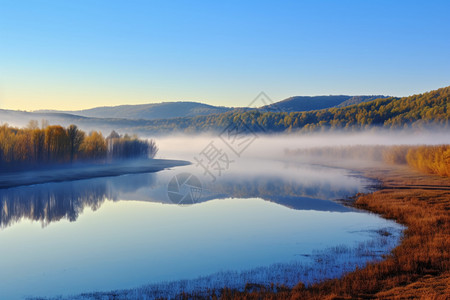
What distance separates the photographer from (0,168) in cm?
4588

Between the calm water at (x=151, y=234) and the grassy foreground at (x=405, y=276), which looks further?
the calm water at (x=151, y=234)

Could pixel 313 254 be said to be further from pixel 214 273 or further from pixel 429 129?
pixel 429 129

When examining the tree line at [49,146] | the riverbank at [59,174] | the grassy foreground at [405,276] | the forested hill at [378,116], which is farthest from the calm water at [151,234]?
the forested hill at [378,116]

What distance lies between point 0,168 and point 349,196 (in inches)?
1688

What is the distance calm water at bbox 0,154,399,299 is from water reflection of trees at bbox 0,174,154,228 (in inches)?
3.3

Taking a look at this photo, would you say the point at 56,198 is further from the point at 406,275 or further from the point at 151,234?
the point at 406,275

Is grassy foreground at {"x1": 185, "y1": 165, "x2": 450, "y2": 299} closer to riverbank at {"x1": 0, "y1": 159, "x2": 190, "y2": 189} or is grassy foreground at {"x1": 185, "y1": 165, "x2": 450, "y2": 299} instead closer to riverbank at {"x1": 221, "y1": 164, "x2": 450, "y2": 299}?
riverbank at {"x1": 221, "y1": 164, "x2": 450, "y2": 299}

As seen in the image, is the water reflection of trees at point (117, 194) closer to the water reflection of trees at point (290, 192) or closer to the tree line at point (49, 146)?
the water reflection of trees at point (290, 192)

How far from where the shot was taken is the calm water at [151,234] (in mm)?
13781

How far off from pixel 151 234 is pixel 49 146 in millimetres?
41492

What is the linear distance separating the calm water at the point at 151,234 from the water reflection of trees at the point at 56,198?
0.28 feet

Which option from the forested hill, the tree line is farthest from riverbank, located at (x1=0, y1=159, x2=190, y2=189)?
the forested hill

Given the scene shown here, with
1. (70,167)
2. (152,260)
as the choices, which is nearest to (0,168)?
(70,167)

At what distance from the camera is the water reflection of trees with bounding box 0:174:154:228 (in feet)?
82.7
